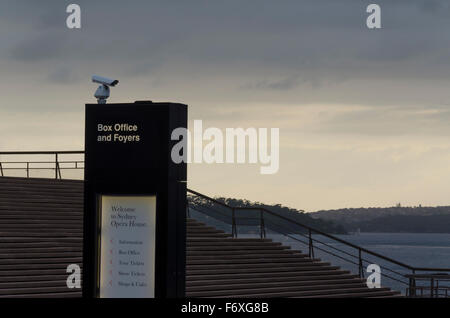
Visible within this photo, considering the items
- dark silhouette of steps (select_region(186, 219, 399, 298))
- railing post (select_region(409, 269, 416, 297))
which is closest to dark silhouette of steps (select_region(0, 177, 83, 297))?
dark silhouette of steps (select_region(186, 219, 399, 298))

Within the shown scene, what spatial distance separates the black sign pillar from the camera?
12.9m

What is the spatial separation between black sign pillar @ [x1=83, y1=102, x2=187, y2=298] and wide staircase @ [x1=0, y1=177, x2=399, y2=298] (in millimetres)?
7546

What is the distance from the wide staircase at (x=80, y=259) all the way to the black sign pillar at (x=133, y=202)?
755 cm

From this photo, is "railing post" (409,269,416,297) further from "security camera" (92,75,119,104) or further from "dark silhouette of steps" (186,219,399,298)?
"security camera" (92,75,119,104)

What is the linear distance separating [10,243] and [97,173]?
35.2 feet

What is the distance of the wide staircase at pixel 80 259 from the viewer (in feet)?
71.7

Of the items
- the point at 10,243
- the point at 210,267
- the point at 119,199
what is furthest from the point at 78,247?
the point at 119,199

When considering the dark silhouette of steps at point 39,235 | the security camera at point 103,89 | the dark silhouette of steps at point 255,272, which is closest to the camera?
the security camera at point 103,89

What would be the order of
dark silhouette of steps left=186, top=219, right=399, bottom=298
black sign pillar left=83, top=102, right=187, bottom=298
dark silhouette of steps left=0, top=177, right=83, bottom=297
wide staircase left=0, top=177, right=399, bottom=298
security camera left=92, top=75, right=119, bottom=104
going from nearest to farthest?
black sign pillar left=83, top=102, right=187, bottom=298
security camera left=92, top=75, right=119, bottom=104
dark silhouette of steps left=0, top=177, right=83, bottom=297
wide staircase left=0, top=177, right=399, bottom=298
dark silhouette of steps left=186, top=219, right=399, bottom=298

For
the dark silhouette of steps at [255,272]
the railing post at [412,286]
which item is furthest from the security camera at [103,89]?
the railing post at [412,286]

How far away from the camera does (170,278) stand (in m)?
13.0

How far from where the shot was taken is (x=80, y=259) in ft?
75.4

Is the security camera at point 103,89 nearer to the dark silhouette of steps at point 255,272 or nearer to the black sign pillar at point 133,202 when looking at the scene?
the black sign pillar at point 133,202
